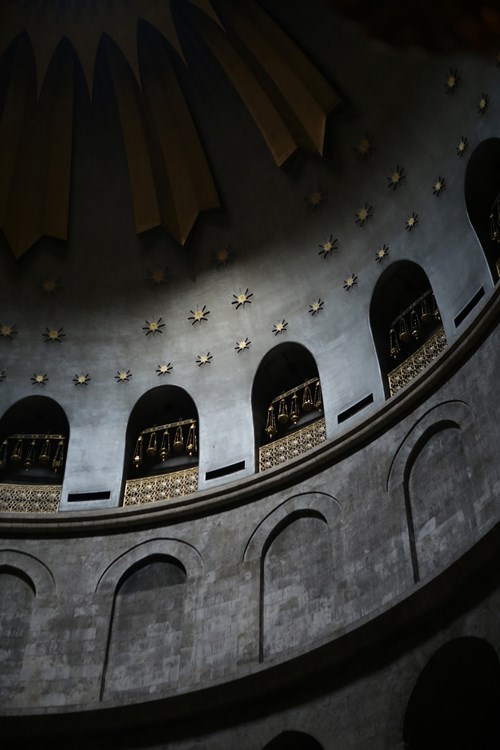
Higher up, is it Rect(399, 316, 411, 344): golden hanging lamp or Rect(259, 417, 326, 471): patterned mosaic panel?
Rect(399, 316, 411, 344): golden hanging lamp

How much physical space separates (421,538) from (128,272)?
9.93 metres

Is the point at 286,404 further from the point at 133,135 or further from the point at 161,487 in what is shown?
the point at 133,135

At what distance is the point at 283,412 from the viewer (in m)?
20.8

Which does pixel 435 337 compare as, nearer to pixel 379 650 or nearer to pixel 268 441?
pixel 268 441

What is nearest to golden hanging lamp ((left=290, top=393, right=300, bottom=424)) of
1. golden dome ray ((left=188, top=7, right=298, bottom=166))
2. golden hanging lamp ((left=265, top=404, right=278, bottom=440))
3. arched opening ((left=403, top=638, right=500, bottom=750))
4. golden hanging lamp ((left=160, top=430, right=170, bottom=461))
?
golden hanging lamp ((left=265, top=404, right=278, bottom=440))

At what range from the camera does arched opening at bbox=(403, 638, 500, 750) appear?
1444cm

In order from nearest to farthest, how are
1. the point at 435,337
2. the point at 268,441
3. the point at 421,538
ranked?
1. the point at 421,538
2. the point at 435,337
3. the point at 268,441

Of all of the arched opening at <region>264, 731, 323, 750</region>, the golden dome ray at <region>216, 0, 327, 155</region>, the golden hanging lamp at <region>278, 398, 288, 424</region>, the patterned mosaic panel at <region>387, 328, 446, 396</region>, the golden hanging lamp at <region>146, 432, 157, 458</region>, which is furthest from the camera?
the golden dome ray at <region>216, 0, 327, 155</region>

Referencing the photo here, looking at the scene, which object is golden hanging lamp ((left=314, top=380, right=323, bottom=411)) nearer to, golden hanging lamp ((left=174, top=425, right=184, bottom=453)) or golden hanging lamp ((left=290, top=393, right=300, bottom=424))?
golden hanging lamp ((left=290, top=393, right=300, bottom=424))

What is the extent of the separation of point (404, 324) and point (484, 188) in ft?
9.30

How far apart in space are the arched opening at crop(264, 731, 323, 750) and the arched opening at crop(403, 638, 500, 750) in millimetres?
1608

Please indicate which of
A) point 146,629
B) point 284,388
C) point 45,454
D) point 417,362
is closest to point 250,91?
point 284,388

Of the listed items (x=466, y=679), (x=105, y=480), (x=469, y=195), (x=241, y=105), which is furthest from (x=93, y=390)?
(x=466, y=679)

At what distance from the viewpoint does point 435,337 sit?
61.8 feet
